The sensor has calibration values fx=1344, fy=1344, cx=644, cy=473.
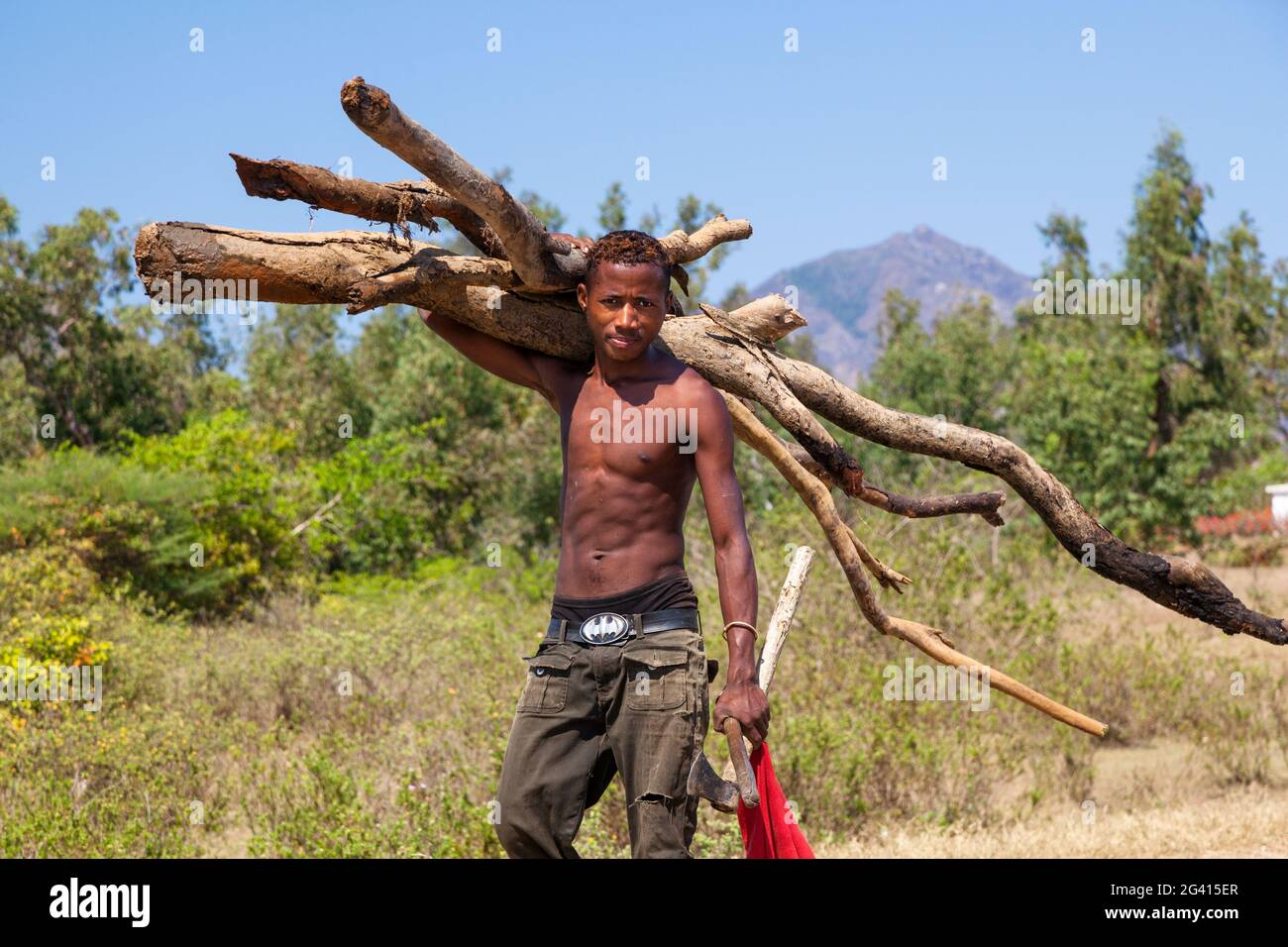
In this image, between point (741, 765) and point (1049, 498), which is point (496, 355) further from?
point (1049, 498)

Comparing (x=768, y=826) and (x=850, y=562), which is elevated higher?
(x=850, y=562)

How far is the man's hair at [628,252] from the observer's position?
3344mm

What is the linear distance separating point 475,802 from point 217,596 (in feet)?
25.6

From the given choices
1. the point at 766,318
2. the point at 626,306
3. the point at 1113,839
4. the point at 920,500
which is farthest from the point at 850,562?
the point at 1113,839

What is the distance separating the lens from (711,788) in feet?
10.2

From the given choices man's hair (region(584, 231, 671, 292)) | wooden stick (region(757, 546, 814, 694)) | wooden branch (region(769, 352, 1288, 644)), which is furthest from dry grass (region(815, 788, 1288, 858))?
man's hair (region(584, 231, 671, 292))

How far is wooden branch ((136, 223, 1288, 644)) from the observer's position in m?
3.32

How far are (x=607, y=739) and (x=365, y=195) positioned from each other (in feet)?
4.87

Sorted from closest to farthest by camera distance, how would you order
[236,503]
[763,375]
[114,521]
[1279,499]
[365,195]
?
[365,195] < [763,375] < [114,521] < [236,503] < [1279,499]

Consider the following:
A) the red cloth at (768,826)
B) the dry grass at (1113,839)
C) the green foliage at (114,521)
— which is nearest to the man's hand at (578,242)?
the red cloth at (768,826)

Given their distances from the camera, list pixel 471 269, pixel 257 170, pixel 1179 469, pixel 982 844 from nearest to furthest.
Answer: pixel 257 170, pixel 471 269, pixel 982 844, pixel 1179 469
